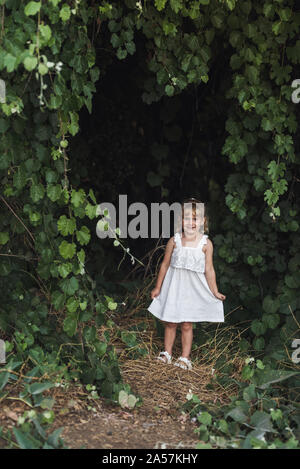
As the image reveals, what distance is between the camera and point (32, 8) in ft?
7.79

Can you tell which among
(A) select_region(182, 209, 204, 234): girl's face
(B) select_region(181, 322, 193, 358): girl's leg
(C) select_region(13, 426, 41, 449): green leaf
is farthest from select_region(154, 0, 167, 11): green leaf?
(C) select_region(13, 426, 41, 449): green leaf

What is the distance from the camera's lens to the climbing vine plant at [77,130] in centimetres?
266

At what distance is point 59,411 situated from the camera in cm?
271

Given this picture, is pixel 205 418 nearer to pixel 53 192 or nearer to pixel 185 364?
pixel 185 364

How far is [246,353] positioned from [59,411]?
4.81 ft

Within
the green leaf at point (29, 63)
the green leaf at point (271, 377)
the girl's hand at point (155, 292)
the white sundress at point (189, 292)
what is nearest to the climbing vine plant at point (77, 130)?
the green leaf at point (29, 63)

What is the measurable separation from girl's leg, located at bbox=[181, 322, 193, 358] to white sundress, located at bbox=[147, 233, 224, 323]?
7cm

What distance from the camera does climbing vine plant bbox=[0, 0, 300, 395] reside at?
8.74 feet

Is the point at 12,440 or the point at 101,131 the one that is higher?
the point at 101,131

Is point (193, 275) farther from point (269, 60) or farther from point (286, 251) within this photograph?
point (269, 60)

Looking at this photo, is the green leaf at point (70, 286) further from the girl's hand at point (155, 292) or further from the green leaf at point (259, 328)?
the green leaf at point (259, 328)

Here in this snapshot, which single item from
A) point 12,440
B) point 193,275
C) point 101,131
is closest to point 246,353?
point 193,275

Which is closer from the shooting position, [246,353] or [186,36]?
[186,36]

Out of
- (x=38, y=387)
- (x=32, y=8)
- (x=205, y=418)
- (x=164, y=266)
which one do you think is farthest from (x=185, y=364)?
(x=32, y=8)
